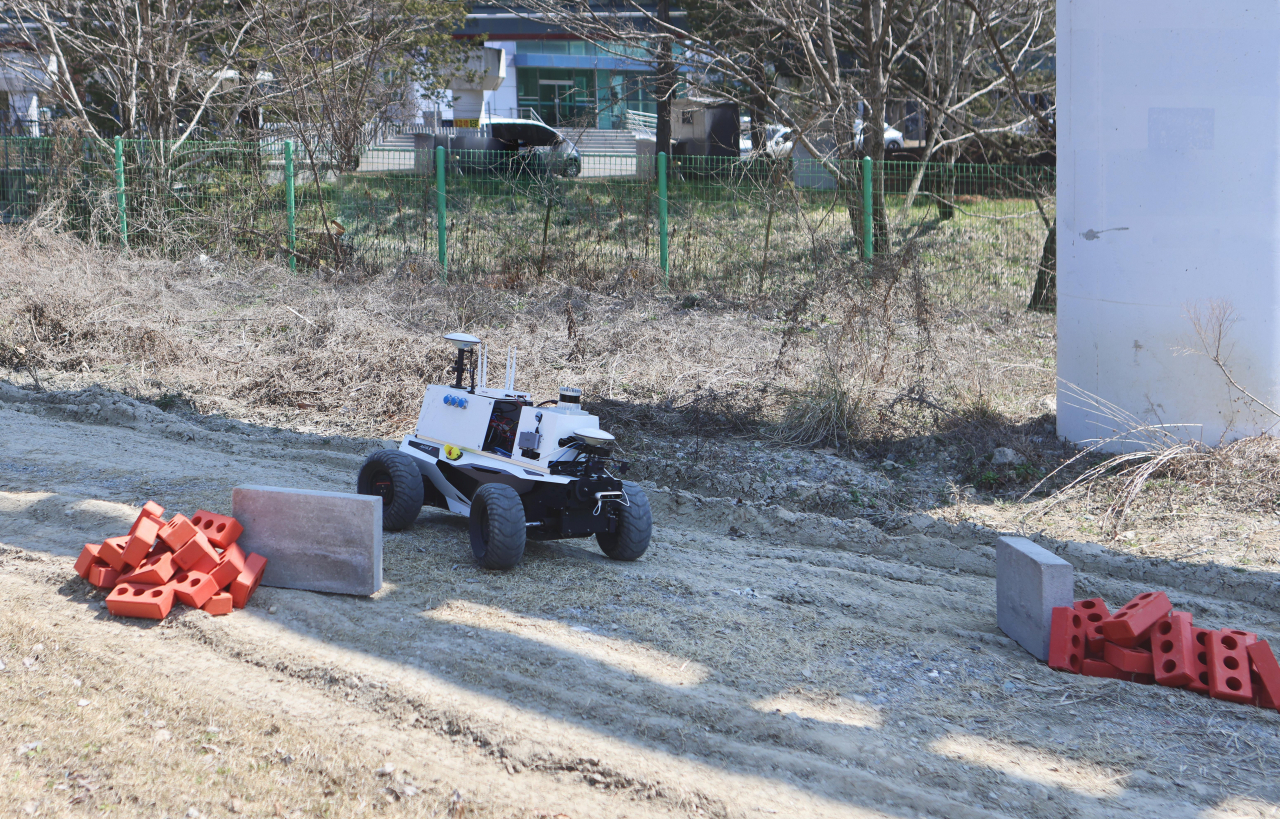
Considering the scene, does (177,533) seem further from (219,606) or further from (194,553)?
(219,606)

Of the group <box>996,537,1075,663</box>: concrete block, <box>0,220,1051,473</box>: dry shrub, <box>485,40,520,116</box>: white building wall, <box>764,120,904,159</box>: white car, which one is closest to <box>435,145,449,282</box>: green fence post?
<box>0,220,1051,473</box>: dry shrub

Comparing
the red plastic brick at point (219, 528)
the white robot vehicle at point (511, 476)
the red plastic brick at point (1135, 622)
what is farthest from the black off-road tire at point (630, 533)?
the red plastic brick at point (1135, 622)

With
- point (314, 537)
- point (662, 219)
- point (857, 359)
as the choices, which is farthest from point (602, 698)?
point (662, 219)

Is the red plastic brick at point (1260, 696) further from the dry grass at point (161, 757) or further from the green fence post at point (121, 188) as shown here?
the green fence post at point (121, 188)

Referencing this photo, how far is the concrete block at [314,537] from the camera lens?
5219mm

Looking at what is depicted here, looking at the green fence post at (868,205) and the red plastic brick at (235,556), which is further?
the green fence post at (868,205)

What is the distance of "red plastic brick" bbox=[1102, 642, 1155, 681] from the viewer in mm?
4785

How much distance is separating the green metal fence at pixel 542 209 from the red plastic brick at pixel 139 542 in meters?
10.2

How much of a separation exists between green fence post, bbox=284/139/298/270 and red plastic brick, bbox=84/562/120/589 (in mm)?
11441

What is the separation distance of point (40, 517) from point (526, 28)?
47.6m

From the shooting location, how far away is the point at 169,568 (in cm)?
497

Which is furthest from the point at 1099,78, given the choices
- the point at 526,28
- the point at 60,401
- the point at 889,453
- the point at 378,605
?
the point at 526,28

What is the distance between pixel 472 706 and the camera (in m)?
4.18

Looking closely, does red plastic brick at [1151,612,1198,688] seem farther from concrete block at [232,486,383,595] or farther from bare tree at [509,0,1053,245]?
bare tree at [509,0,1053,245]
